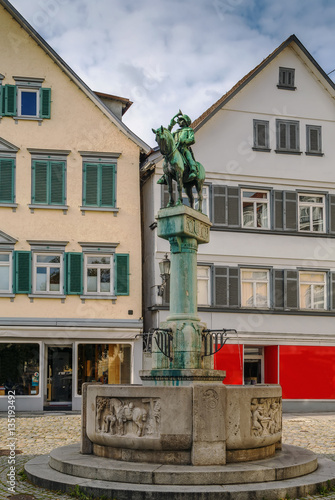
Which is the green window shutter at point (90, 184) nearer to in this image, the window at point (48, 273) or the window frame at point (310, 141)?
the window at point (48, 273)

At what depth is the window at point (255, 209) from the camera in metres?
24.7

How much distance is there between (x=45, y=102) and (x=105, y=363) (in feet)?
28.4

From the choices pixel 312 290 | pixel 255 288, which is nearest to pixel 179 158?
pixel 255 288

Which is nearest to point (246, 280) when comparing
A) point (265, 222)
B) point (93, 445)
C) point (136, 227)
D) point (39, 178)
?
point (265, 222)

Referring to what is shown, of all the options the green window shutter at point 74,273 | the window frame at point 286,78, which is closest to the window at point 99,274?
the green window shutter at point 74,273

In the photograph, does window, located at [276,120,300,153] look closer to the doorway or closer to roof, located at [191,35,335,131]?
roof, located at [191,35,335,131]

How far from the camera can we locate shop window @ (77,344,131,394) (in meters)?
23.2

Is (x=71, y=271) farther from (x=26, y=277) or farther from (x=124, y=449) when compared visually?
(x=124, y=449)

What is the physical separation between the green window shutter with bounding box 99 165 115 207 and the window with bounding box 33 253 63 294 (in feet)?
7.59

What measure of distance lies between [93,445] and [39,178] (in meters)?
14.6

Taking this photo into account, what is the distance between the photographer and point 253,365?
2477 centimetres

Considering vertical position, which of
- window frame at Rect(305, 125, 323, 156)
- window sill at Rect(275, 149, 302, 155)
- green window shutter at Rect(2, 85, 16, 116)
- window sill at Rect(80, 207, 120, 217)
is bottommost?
window sill at Rect(80, 207, 120, 217)

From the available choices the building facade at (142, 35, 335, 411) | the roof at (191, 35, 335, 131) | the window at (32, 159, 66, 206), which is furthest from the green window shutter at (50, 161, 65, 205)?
the roof at (191, 35, 335, 131)

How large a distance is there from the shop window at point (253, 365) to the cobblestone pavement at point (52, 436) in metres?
3.50
